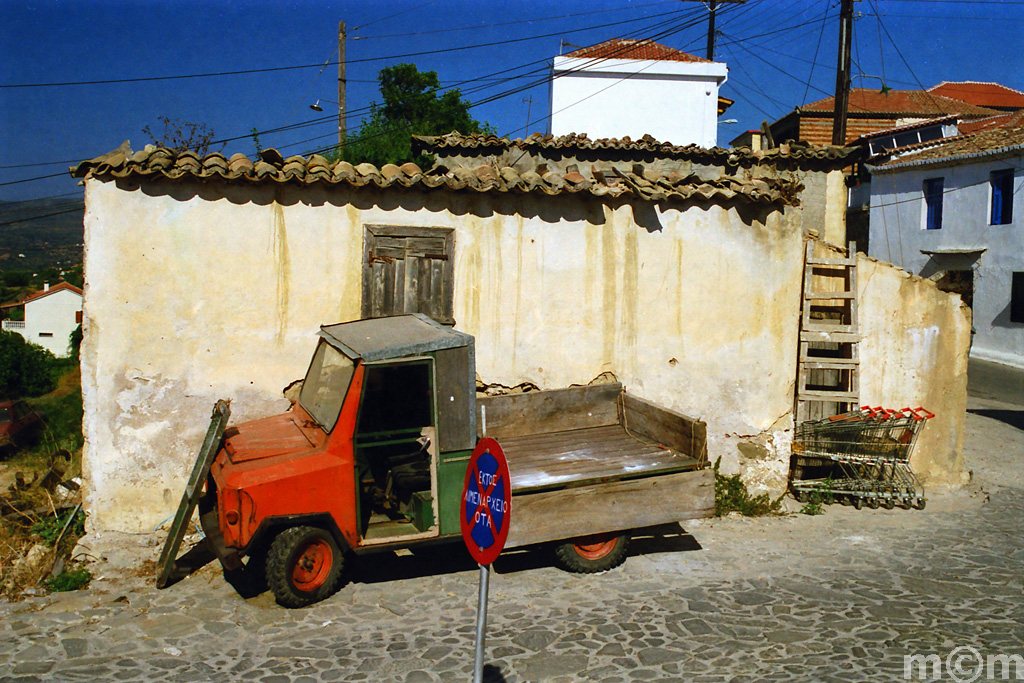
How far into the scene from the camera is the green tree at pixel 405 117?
27.3m

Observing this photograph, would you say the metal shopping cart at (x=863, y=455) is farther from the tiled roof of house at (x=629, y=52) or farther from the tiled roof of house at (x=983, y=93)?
the tiled roof of house at (x=983, y=93)

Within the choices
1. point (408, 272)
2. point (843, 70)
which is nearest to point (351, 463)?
point (408, 272)

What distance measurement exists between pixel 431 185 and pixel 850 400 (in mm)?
5080

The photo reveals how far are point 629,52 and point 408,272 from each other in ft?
53.9

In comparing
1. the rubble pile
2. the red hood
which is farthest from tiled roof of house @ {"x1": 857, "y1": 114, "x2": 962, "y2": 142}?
the rubble pile

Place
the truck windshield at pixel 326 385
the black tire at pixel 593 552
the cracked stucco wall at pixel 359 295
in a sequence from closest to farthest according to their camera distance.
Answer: the truck windshield at pixel 326 385 < the black tire at pixel 593 552 < the cracked stucco wall at pixel 359 295

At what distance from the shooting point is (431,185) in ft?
24.1

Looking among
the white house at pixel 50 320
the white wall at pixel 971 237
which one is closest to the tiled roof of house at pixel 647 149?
the white wall at pixel 971 237

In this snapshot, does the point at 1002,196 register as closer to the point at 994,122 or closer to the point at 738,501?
the point at 994,122

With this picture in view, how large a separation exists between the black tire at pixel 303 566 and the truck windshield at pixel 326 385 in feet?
2.67

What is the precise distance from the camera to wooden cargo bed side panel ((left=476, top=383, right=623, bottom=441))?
7.59 meters

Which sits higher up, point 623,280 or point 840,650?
point 623,280

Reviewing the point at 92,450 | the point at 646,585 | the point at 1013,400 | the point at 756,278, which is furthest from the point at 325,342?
the point at 1013,400

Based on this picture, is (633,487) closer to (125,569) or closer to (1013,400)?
(125,569)
